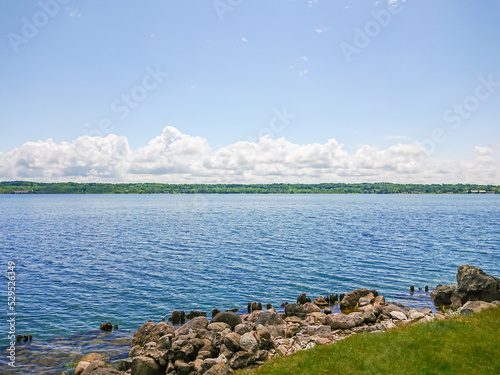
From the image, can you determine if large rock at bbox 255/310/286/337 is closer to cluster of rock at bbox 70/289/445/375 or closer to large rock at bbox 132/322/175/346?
cluster of rock at bbox 70/289/445/375

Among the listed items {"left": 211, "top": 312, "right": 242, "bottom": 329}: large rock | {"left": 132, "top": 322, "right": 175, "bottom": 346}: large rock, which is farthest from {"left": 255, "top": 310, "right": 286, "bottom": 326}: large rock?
{"left": 132, "top": 322, "right": 175, "bottom": 346}: large rock

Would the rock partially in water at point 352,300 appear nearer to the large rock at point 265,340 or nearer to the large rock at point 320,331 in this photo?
the large rock at point 320,331

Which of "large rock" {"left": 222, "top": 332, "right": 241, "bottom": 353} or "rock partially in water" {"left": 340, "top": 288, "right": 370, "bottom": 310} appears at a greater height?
"large rock" {"left": 222, "top": 332, "right": 241, "bottom": 353}

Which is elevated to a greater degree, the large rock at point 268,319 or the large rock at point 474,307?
the large rock at point 474,307

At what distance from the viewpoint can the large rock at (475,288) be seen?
28719 millimetres

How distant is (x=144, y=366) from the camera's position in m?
18.5

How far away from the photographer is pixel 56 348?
2334 cm

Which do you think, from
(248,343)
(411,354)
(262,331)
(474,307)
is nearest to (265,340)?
(262,331)

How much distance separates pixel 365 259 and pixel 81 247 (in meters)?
46.5

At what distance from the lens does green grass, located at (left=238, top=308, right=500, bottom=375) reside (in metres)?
13.8

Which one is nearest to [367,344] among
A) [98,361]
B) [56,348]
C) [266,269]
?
[98,361]

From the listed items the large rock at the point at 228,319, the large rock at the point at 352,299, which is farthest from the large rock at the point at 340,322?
the large rock at the point at 228,319

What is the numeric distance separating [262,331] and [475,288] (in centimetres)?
1909

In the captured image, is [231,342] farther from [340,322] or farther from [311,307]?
[311,307]
